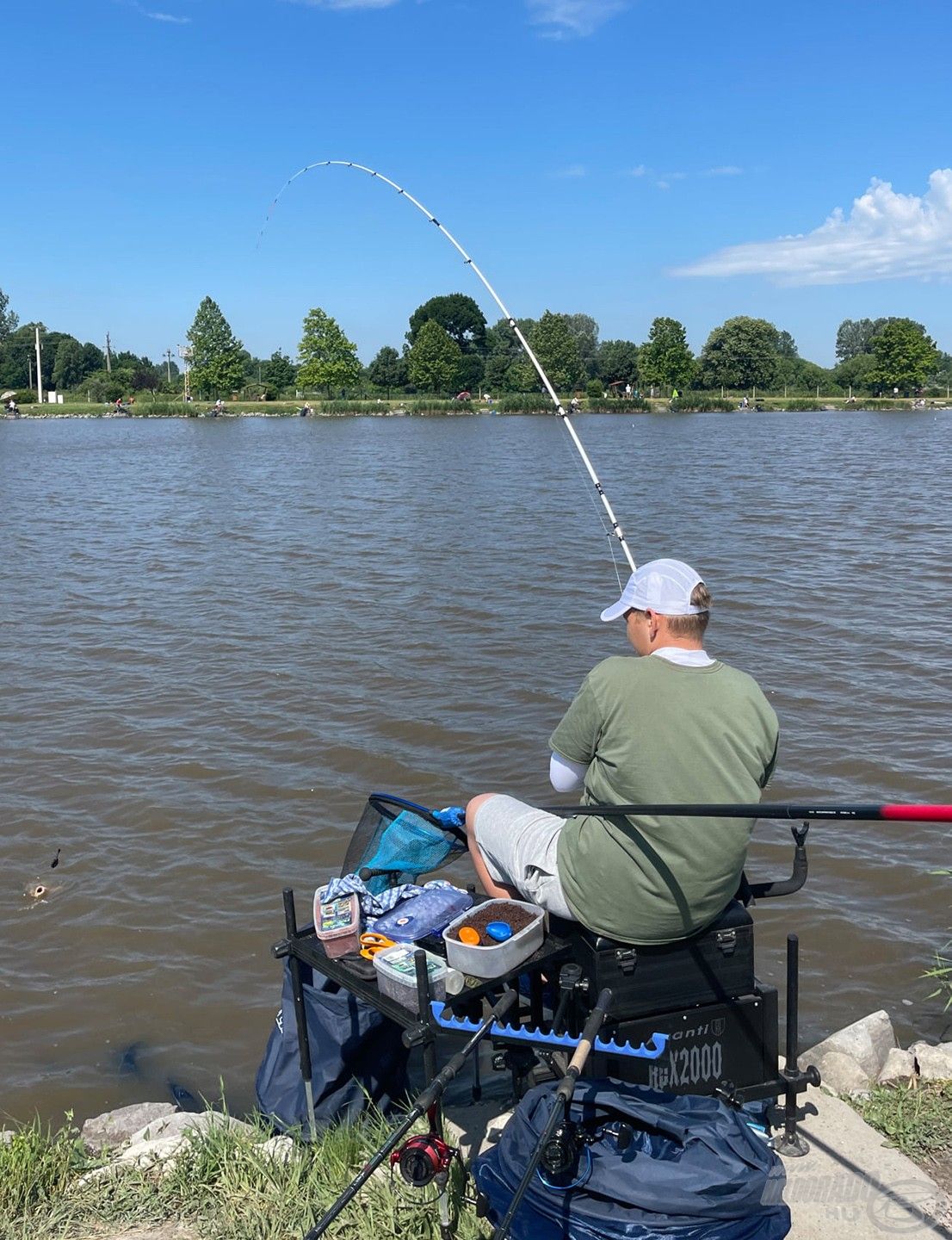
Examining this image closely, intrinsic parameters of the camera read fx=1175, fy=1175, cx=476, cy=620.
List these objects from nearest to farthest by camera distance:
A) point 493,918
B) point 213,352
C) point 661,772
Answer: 1. point 661,772
2. point 493,918
3. point 213,352

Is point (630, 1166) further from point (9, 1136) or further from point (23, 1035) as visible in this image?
point (23, 1035)

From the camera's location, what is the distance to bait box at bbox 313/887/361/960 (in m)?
3.21

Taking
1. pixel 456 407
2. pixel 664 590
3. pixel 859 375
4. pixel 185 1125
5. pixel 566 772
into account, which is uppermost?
pixel 859 375

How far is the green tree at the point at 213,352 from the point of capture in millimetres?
81438

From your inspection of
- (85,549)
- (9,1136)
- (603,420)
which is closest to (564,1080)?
(9,1136)

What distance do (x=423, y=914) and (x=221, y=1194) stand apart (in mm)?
887

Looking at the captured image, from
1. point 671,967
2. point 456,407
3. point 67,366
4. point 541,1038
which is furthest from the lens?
point 67,366

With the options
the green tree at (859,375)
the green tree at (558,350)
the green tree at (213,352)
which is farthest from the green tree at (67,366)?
the green tree at (859,375)

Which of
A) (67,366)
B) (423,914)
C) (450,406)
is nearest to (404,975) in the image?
(423,914)

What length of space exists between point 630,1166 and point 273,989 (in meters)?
3.03

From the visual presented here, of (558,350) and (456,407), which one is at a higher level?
(558,350)

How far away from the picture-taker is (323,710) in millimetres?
8594

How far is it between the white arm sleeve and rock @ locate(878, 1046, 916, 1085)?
1.55 m

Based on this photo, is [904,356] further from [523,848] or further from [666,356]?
[523,848]
